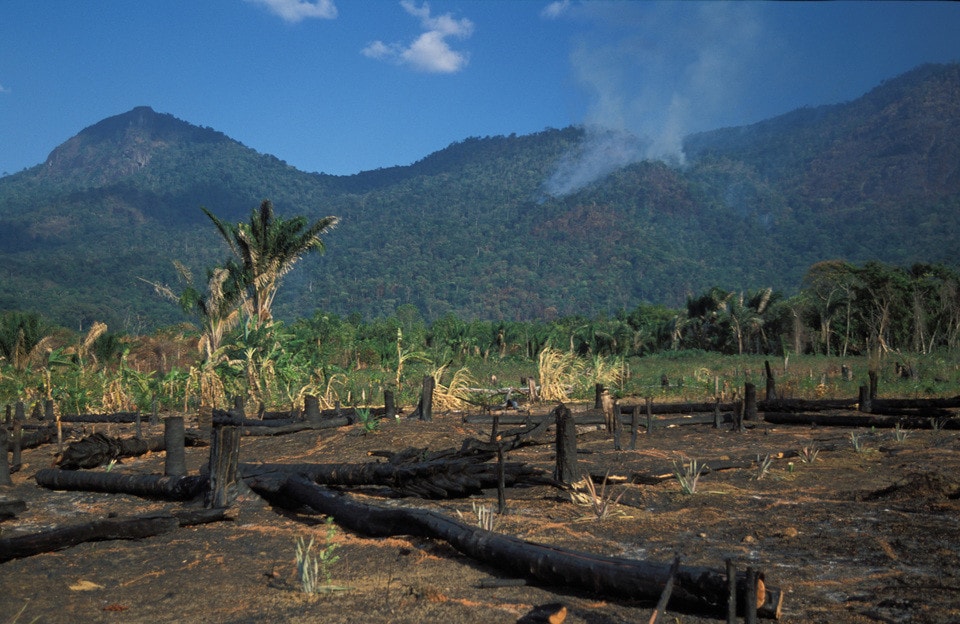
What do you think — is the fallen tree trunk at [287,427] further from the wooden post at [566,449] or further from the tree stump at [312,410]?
the wooden post at [566,449]

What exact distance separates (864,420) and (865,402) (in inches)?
54.6

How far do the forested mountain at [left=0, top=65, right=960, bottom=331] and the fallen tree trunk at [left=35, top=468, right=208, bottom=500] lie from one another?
6368 cm

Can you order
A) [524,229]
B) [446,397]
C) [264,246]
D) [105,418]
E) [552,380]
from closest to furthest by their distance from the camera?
[105,418], [446,397], [552,380], [264,246], [524,229]

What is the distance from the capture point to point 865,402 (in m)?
13.2

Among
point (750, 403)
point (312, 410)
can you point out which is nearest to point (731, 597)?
point (312, 410)

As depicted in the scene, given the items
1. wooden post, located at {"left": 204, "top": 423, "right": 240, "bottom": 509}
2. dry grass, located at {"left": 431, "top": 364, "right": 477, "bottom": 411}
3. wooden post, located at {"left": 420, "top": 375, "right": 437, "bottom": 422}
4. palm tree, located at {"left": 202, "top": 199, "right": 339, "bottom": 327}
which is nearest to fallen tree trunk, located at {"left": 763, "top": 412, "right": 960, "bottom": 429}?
wooden post, located at {"left": 420, "top": 375, "right": 437, "bottom": 422}

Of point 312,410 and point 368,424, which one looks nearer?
point 368,424

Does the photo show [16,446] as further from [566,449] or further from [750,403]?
[750,403]

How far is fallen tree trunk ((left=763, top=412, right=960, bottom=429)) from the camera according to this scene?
37.2ft

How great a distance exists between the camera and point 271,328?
1670 cm

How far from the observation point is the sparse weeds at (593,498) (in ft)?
21.0

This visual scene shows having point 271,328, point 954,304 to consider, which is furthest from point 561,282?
point 271,328

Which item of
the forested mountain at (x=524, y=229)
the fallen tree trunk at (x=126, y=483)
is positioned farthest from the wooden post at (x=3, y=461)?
the forested mountain at (x=524, y=229)

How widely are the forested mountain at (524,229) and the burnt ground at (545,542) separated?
66719 millimetres
